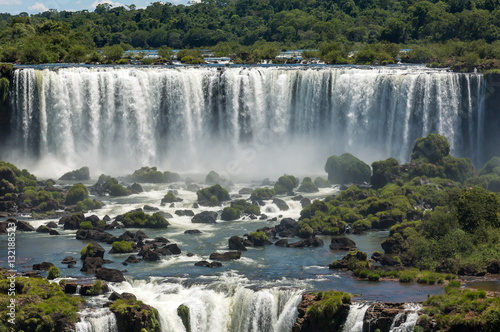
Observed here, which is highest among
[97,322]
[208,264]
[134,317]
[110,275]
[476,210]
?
[476,210]

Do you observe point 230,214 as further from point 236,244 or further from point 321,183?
point 321,183

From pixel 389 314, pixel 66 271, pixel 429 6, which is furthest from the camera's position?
pixel 429 6

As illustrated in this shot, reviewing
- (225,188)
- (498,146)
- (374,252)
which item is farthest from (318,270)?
(498,146)

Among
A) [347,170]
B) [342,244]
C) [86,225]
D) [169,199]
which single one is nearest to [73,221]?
[86,225]

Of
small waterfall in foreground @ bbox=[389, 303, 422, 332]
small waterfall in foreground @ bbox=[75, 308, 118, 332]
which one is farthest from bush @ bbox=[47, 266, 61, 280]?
small waterfall in foreground @ bbox=[389, 303, 422, 332]

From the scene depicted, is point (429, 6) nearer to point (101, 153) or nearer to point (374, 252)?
point (101, 153)

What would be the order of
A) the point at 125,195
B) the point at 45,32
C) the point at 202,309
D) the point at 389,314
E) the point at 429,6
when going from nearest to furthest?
the point at 389,314 → the point at 202,309 → the point at 125,195 → the point at 45,32 → the point at 429,6
